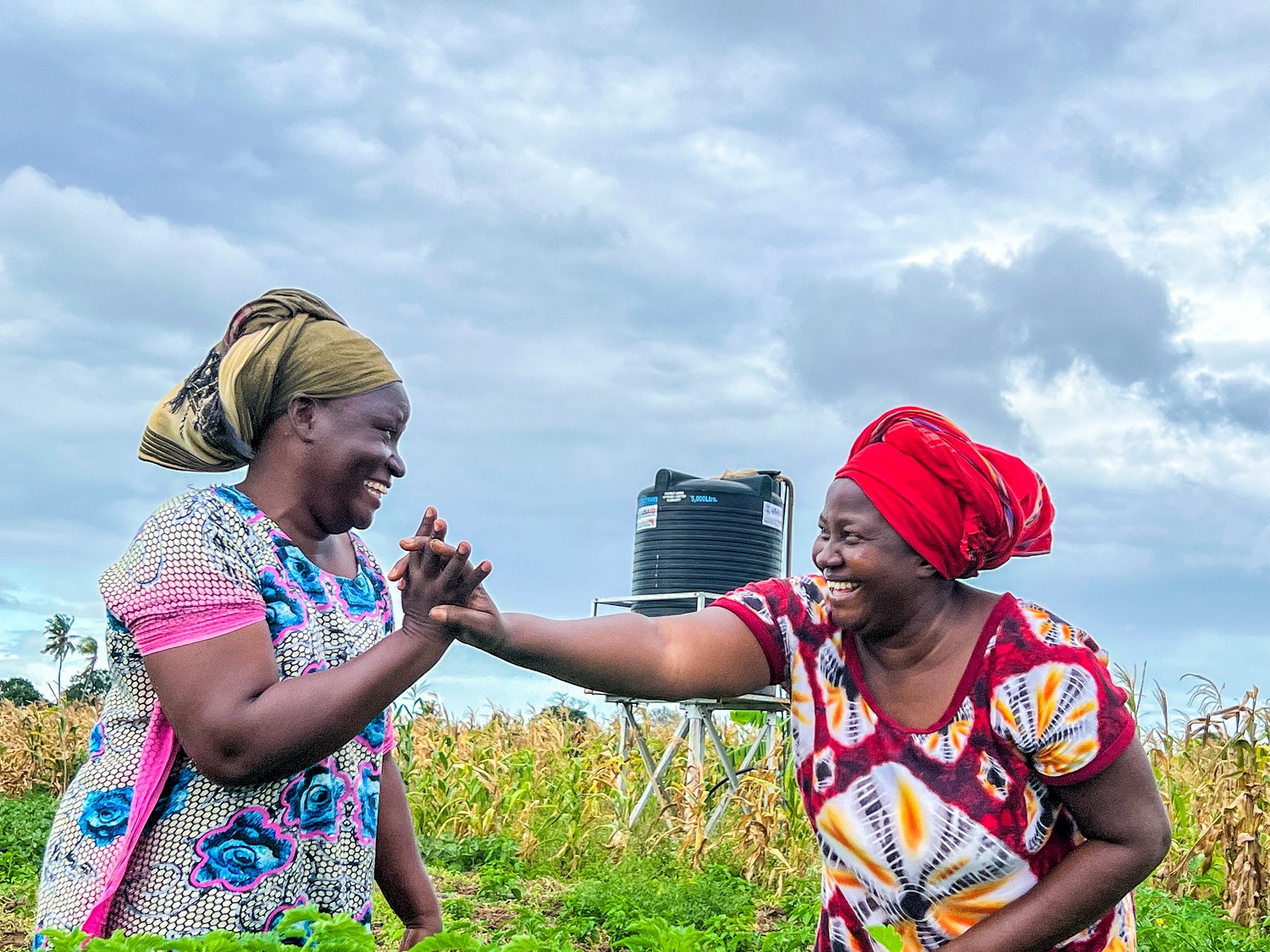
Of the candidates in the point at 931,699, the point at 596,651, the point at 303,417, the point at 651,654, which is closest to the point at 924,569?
the point at 931,699

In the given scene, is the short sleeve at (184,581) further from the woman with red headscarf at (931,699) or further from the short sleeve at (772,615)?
the short sleeve at (772,615)

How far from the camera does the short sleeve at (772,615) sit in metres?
2.84

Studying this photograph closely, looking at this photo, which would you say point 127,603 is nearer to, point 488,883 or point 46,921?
point 46,921

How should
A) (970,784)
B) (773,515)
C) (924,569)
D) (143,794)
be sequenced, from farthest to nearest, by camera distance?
1. (773,515)
2. (924,569)
3. (970,784)
4. (143,794)

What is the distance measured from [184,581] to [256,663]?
193mm

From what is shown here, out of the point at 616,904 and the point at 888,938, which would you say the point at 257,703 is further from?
the point at 616,904

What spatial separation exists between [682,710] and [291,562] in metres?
6.08

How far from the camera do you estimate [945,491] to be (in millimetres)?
2691

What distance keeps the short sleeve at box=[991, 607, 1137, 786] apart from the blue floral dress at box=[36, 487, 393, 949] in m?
1.37

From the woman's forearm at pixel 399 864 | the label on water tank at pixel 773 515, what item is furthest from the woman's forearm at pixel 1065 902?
the label on water tank at pixel 773 515

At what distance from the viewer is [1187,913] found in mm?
6062

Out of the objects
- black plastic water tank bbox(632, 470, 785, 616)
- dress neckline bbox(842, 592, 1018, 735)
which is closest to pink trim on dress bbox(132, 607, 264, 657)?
dress neckline bbox(842, 592, 1018, 735)

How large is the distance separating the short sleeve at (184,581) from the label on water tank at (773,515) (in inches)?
296

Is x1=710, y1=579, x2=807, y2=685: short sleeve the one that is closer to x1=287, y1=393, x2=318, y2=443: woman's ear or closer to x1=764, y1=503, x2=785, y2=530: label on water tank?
x1=287, y1=393, x2=318, y2=443: woman's ear
